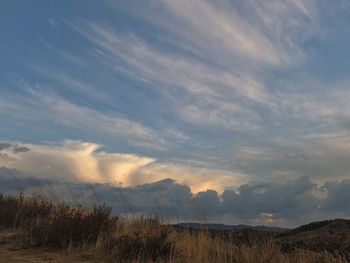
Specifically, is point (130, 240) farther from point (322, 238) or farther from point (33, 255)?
point (322, 238)

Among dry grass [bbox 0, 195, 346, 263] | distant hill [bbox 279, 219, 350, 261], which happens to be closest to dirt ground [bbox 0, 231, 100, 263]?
dry grass [bbox 0, 195, 346, 263]

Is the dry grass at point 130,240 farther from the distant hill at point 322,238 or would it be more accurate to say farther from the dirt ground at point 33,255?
the distant hill at point 322,238

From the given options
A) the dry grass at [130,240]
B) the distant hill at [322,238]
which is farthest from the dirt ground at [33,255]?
the distant hill at [322,238]

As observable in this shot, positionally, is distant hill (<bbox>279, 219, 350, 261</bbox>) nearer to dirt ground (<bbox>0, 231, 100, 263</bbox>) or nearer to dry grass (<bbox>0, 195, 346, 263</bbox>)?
dry grass (<bbox>0, 195, 346, 263</bbox>)

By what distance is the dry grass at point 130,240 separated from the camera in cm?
1244

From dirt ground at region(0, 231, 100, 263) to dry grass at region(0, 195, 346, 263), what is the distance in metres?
0.28

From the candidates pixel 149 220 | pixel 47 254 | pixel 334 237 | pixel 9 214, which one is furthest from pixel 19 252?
pixel 334 237

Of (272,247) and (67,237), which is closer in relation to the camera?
(272,247)

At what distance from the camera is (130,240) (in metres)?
13.2

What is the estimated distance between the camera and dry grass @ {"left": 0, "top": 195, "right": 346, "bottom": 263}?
40.8 feet

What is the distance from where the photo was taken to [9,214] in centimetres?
1834

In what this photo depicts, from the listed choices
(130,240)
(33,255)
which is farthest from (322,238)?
(33,255)

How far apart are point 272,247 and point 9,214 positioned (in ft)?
31.7

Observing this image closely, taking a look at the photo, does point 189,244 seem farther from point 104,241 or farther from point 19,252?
point 19,252
